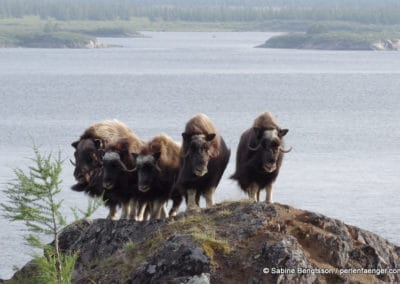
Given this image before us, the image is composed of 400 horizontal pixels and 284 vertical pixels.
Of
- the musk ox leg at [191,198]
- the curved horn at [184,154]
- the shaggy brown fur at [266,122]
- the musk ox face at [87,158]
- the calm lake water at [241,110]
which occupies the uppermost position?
the shaggy brown fur at [266,122]

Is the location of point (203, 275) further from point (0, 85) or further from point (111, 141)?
point (0, 85)

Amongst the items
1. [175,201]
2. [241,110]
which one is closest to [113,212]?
[175,201]

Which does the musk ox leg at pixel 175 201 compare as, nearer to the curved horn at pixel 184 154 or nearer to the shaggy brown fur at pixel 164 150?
the shaggy brown fur at pixel 164 150

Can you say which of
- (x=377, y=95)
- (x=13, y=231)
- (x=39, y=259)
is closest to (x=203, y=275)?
(x=39, y=259)

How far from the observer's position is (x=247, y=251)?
1495 centimetres

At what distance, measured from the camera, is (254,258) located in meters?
14.8

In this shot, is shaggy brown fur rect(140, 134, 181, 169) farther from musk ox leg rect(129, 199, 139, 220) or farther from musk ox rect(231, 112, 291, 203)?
musk ox rect(231, 112, 291, 203)

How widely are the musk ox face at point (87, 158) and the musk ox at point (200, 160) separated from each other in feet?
5.69

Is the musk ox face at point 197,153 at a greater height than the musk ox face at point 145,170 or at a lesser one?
greater

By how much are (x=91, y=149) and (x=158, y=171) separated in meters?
1.53

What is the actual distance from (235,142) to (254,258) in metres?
36.1

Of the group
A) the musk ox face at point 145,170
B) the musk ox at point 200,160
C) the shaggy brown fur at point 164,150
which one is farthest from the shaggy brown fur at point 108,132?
the musk ox at point 200,160

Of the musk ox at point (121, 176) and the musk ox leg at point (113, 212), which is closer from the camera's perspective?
the musk ox at point (121, 176)

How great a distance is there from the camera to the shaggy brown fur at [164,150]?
18.1 m
